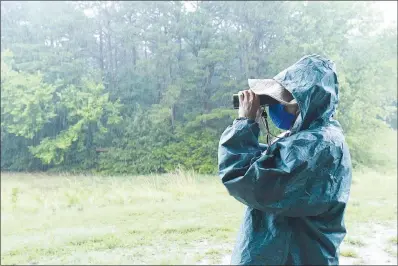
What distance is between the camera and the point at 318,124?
672 millimetres

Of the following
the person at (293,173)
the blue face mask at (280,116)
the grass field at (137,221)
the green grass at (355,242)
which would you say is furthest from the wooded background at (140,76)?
the person at (293,173)

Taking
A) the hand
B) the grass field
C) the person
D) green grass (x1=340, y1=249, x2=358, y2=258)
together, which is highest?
the hand

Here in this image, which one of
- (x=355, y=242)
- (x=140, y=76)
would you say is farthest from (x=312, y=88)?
(x=140, y=76)

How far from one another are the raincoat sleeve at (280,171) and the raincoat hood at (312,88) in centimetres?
5

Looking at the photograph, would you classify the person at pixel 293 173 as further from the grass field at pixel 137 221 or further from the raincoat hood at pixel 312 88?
the grass field at pixel 137 221

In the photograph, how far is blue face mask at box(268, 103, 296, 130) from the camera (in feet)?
2.50

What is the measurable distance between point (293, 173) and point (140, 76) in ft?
10.1

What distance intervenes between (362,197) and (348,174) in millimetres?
2710

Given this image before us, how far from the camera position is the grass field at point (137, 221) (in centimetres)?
201

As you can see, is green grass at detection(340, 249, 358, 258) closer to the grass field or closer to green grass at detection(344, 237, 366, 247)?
the grass field

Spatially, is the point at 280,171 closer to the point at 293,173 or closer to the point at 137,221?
the point at 293,173

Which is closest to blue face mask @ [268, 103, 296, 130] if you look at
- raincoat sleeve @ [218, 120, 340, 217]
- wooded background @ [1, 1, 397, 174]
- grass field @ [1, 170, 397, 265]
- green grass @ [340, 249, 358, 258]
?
raincoat sleeve @ [218, 120, 340, 217]

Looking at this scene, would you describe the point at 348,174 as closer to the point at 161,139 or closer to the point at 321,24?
the point at 161,139

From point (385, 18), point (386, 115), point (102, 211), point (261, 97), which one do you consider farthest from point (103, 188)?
point (385, 18)
